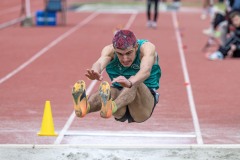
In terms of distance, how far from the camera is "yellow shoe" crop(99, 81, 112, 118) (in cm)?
639

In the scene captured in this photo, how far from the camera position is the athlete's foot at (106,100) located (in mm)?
6395

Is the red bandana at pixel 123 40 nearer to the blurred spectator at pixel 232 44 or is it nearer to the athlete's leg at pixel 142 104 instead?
the athlete's leg at pixel 142 104

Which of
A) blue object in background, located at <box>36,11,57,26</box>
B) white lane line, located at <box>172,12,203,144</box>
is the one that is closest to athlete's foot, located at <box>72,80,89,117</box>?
white lane line, located at <box>172,12,203,144</box>

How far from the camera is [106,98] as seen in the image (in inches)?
253

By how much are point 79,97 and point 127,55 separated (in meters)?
0.63

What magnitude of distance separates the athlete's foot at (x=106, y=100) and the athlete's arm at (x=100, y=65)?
0.09 metres

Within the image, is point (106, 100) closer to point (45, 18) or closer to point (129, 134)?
point (129, 134)

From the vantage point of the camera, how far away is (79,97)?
21.2 ft

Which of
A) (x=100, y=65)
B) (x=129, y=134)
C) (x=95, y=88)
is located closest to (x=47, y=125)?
(x=129, y=134)

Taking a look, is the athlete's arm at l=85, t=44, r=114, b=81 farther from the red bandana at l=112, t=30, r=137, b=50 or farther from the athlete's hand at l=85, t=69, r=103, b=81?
the red bandana at l=112, t=30, r=137, b=50

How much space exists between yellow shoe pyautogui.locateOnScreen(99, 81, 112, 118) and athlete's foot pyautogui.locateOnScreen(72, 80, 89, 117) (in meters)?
0.17

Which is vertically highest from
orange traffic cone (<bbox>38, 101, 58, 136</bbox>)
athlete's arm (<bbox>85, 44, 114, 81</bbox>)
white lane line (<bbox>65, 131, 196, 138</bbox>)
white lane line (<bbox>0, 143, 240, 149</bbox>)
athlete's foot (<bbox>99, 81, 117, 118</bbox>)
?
athlete's arm (<bbox>85, 44, 114, 81</bbox>)

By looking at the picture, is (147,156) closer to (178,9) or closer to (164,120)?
(164,120)

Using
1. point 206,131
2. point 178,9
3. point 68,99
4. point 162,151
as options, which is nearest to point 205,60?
point 68,99
